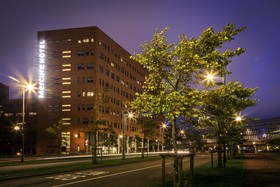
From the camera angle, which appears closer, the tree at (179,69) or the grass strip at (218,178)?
the tree at (179,69)

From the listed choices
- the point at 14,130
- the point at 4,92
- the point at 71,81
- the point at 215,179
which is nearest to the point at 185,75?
the point at 215,179

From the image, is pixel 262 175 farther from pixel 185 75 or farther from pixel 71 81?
pixel 71 81

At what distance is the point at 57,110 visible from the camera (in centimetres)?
9769

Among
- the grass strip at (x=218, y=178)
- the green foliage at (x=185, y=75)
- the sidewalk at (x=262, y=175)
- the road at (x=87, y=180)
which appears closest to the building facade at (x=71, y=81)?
the sidewalk at (x=262, y=175)

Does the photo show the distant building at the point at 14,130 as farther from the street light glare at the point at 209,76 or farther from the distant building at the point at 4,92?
the street light glare at the point at 209,76

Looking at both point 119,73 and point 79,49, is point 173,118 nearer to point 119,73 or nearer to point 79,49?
point 79,49

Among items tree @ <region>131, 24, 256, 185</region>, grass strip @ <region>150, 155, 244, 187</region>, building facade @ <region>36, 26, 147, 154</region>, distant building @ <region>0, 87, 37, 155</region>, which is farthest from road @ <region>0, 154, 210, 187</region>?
distant building @ <region>0, 87, 37, 155</region>

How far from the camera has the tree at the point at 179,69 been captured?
13125 millimetres

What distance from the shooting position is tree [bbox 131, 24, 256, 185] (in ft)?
43.1

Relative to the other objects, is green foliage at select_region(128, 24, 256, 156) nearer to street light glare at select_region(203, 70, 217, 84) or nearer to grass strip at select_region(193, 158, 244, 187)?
street light glare at select_region(203, 70, 217, 84)

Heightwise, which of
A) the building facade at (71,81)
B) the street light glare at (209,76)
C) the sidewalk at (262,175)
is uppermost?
the building facade at (71,81)

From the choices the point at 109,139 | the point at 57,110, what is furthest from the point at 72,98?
the point at 109,139

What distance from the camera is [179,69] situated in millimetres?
14094

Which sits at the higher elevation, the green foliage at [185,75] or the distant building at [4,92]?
the distant building at [4,92]
